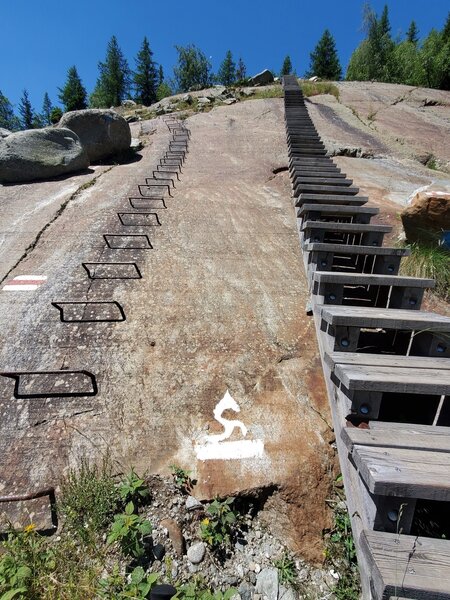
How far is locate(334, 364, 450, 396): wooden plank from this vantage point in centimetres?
190

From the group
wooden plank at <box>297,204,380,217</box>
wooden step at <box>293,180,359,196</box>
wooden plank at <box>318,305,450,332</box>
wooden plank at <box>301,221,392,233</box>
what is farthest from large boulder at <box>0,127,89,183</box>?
wooden plank at <box>318,305,450,332</box>

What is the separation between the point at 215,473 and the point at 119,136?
31.5ft

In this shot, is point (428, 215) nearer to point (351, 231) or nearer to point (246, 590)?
point (351, 231)

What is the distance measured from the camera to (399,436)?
5.98ft

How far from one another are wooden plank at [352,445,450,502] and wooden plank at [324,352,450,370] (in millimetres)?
565

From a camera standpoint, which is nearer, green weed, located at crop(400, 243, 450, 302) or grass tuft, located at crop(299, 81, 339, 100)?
green weed, located at crop(400, 243, 450, 302)

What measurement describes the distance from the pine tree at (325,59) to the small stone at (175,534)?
59469 millimetres

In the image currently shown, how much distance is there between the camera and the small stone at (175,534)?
1919 mm

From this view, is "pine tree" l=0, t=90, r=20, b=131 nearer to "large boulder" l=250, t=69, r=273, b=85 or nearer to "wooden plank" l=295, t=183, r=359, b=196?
"large boulder" l=250, t=69, r=273, b=85

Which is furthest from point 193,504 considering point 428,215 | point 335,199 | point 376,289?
point 428,215

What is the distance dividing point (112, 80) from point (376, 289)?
66.7 metres

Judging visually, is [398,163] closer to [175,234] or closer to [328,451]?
[175,234]

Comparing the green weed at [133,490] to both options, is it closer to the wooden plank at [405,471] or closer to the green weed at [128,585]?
the green weed at [128,585]

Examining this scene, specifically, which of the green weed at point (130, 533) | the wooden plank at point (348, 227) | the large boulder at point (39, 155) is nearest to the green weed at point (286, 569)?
the green weed at point (130, 533)
